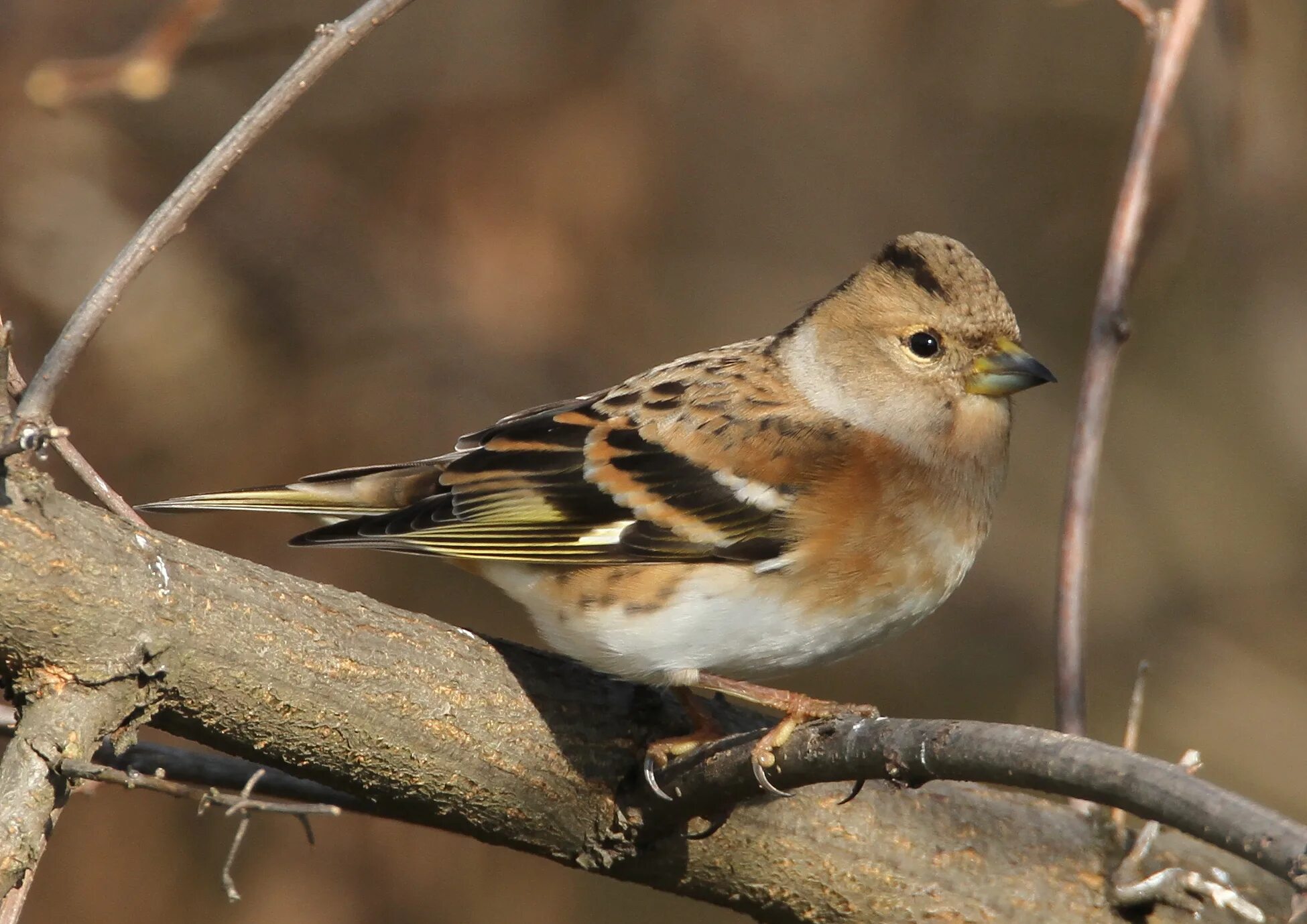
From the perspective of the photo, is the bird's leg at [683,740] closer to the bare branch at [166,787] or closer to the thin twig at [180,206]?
the bare branch at [166,787]

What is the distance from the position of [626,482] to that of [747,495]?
295 millimetres

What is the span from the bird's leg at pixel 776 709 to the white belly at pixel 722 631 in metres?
0.06

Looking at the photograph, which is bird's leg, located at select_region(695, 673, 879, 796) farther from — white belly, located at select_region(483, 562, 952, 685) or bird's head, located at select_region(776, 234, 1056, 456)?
bird's head, located at select_region(776, 234, 1056, 456)

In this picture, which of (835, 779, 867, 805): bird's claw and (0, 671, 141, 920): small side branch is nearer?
(0, 671, 141, 920): small side branch

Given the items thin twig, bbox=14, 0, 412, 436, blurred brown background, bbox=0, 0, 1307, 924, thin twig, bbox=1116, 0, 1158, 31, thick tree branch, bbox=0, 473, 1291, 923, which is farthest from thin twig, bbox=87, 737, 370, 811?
thin twig, bbox=1116, 0, 1158, 31

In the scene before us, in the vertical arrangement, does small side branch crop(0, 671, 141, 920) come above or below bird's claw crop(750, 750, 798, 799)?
above

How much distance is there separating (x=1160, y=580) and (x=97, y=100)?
469 cm

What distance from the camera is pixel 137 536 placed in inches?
89.0

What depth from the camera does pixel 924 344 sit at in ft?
11.5

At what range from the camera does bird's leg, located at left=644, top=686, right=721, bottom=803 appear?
278 cm

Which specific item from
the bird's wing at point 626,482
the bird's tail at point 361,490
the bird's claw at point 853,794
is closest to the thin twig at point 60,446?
the bird's wing at point 626,482

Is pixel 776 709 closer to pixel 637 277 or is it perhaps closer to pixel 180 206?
pixel 180 206

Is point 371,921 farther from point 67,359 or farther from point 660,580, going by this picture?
point 67,359

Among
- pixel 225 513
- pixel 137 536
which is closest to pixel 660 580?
pixel 137 536
